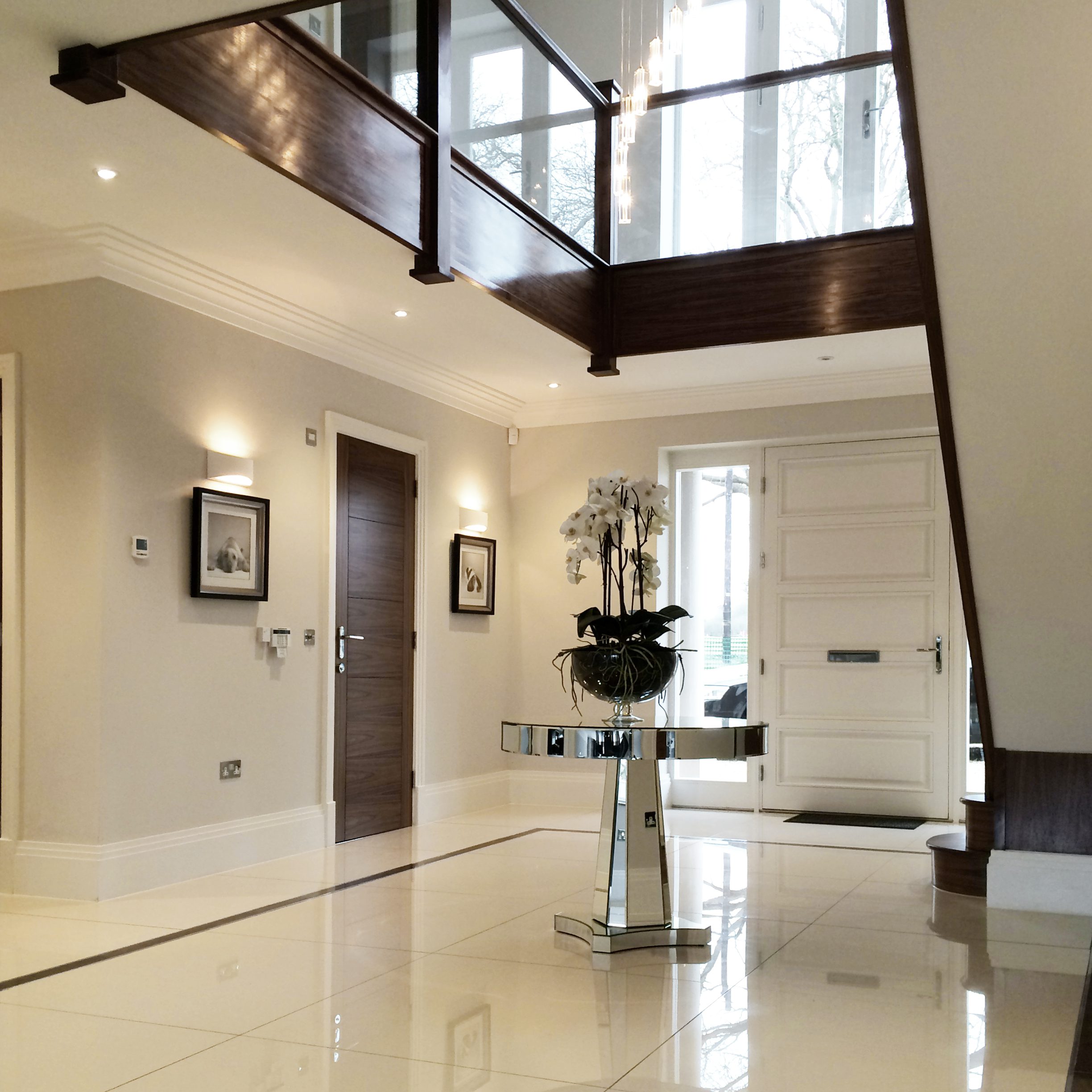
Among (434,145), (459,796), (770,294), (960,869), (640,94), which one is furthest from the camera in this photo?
(459,796)

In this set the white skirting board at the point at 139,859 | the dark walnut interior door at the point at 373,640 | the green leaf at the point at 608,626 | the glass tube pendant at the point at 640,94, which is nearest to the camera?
the green leaf at the point at 608,626

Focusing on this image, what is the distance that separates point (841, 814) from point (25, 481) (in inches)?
206

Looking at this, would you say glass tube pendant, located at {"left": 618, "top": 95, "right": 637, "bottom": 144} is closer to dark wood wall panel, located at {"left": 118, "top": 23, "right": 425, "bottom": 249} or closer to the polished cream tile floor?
dark wood wall panel, located at {"left": 118, "top": 23, "right": 425, "bottom": 249}

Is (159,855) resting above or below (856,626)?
below

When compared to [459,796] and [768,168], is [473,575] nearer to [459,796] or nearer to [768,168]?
[459,796]

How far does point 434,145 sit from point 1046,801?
3.81m

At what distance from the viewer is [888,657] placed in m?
7.49

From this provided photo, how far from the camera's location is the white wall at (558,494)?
788 centimetres

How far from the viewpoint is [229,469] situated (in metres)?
5.59

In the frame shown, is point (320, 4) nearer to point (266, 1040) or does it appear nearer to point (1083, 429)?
point (1083, 429)

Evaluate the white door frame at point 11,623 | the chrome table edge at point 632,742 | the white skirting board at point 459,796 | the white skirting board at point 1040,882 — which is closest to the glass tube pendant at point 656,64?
the chrome table edge at point 632,742

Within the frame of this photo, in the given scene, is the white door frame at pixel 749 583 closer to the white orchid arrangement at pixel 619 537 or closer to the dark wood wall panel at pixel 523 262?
the dark wood wall panel at pixel 523 262

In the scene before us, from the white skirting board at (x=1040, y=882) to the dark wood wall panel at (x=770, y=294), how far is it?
2753mm

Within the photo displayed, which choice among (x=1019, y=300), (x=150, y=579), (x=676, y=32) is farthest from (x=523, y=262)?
(x=1019, y=300)
